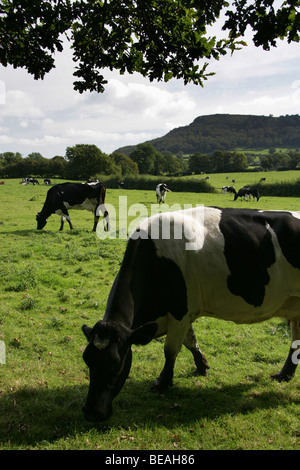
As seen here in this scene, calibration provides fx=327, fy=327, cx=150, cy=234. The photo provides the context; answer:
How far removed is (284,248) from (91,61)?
443cm

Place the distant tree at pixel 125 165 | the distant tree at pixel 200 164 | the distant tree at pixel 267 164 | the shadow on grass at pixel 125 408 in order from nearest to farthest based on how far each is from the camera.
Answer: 1. the shadow on grass at pixel 125 408
2. the distant tree at pixel 125 165
3. the distant tree at pixel 267 164
4. the distant tree at pixel 200 164

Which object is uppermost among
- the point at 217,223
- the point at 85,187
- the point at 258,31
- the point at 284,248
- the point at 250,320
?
the point at 258,31

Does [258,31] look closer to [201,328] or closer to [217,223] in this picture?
[217,223]

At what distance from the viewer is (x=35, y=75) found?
5.46 meters

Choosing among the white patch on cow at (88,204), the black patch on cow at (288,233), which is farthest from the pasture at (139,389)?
the white patch on cow at (88,204)

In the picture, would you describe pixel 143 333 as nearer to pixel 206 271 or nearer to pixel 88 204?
pixel 206 271

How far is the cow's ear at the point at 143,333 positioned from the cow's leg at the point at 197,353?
1590mm

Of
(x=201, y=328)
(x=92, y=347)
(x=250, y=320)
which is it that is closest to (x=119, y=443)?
(x=92, y=347)

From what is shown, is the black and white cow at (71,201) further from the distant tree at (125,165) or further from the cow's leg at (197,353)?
the distant tree at (125,165)

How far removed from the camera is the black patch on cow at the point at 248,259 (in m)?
4.71

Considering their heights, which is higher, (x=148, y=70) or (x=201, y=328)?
(x=148, y=70)

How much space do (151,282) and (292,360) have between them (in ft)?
9.01

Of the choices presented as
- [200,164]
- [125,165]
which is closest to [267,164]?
[200,164]

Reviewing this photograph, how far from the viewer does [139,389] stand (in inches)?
195
